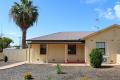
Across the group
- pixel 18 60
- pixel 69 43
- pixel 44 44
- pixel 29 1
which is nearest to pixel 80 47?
pixel 69 43

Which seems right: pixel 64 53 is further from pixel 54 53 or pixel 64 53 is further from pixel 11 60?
pixel 11 60

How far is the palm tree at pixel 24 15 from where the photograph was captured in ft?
152

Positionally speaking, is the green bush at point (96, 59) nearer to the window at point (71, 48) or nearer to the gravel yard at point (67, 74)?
the gravel yard at point (67, 74)

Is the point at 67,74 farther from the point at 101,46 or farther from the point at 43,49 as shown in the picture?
the point at 43,49

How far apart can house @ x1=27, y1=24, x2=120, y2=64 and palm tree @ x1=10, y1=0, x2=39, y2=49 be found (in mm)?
9051

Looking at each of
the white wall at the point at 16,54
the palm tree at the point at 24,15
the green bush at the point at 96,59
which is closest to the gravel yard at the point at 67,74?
the green bush at the point at 96,59

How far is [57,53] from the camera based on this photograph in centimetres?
3594

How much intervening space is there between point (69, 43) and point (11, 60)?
11362 mm

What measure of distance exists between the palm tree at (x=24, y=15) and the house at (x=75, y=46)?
356 inches

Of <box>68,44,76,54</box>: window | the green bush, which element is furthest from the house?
the green bush

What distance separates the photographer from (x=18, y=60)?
136 feet

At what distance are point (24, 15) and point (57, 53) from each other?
13.3 m

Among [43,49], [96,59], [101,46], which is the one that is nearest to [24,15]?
[43,49]

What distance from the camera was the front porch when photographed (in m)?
35.7
